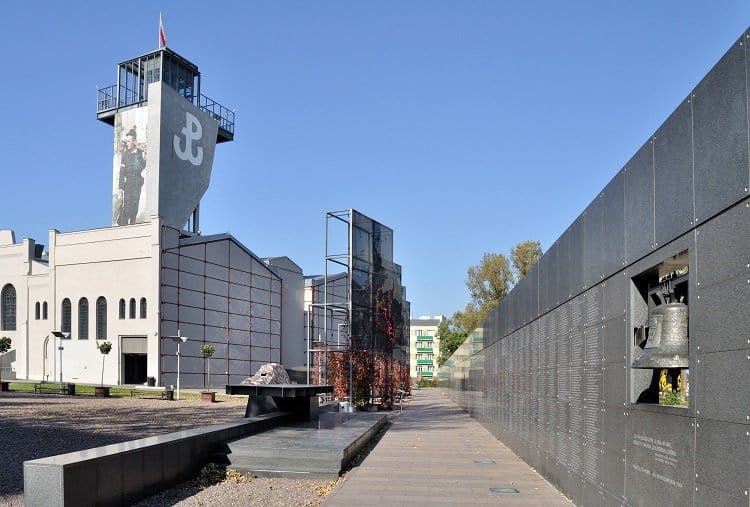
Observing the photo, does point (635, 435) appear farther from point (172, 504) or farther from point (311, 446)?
point (311, 446)

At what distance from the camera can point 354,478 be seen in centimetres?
1084

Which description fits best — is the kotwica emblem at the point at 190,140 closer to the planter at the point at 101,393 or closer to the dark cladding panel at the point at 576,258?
the planter at the point at 101,393

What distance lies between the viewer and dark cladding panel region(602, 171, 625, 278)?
6539mm

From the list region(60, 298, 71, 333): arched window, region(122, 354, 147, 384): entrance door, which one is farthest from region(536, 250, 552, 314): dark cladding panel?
region(60, 298, 71, 333): arched window

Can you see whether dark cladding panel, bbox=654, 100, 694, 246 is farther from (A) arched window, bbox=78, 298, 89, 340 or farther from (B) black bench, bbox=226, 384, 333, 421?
(A) arched window, bbox=78, 298, 89, 340

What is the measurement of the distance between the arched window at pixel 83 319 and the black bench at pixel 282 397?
35892mm

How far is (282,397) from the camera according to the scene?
17.2 m

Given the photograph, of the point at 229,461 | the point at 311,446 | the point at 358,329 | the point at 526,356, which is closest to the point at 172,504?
the point at 229,461

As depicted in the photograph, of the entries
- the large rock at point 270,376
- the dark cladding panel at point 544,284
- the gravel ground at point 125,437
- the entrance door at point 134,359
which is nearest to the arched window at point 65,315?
the entrance door at point 134,359

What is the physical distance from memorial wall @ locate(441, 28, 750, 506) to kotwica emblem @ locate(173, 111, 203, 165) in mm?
49040

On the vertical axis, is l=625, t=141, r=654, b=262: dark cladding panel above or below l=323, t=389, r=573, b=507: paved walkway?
above

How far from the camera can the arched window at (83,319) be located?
164ft

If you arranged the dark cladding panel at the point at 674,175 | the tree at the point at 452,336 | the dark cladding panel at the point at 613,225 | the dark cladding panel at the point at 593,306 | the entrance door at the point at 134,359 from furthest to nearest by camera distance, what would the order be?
the tree at the point at 452,336 < the entrance door at the point at 134,359 < the dark cladding panel at the point at 593,306 < the dark cladding panel at the point at 613,225 < the dark cladding panel at the point at 674,175

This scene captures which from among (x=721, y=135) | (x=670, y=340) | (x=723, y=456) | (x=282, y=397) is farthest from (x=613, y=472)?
(x=282, y=397)
